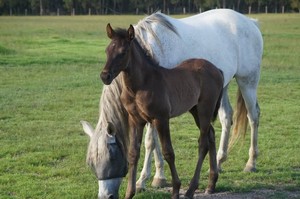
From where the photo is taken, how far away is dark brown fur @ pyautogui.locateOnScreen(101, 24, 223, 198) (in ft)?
13.8

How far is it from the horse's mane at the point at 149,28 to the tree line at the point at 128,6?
58.5 m

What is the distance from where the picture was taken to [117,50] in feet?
13.6

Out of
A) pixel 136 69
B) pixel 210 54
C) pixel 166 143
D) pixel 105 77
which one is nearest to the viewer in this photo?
pixel 105 77

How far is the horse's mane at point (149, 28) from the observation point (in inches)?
200

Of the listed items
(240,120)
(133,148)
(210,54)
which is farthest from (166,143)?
(240,120)

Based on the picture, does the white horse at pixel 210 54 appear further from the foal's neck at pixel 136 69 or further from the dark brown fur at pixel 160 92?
the foal's neck at pixel 136 69

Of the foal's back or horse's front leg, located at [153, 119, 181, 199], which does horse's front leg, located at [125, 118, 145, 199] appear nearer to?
horse's front leg, located at [153, 119, 181, 199]

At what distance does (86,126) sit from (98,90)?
7772 millimetres

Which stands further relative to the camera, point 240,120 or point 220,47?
point 240,120

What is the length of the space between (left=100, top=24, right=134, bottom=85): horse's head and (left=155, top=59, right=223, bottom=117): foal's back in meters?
0.59

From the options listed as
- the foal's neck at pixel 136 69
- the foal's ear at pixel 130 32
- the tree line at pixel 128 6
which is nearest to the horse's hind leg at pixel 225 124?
the foal's neck at pixel 136 69

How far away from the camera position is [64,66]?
16859mm

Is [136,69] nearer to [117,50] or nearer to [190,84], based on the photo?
[117,50]

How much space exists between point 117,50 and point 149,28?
3.97 feet
